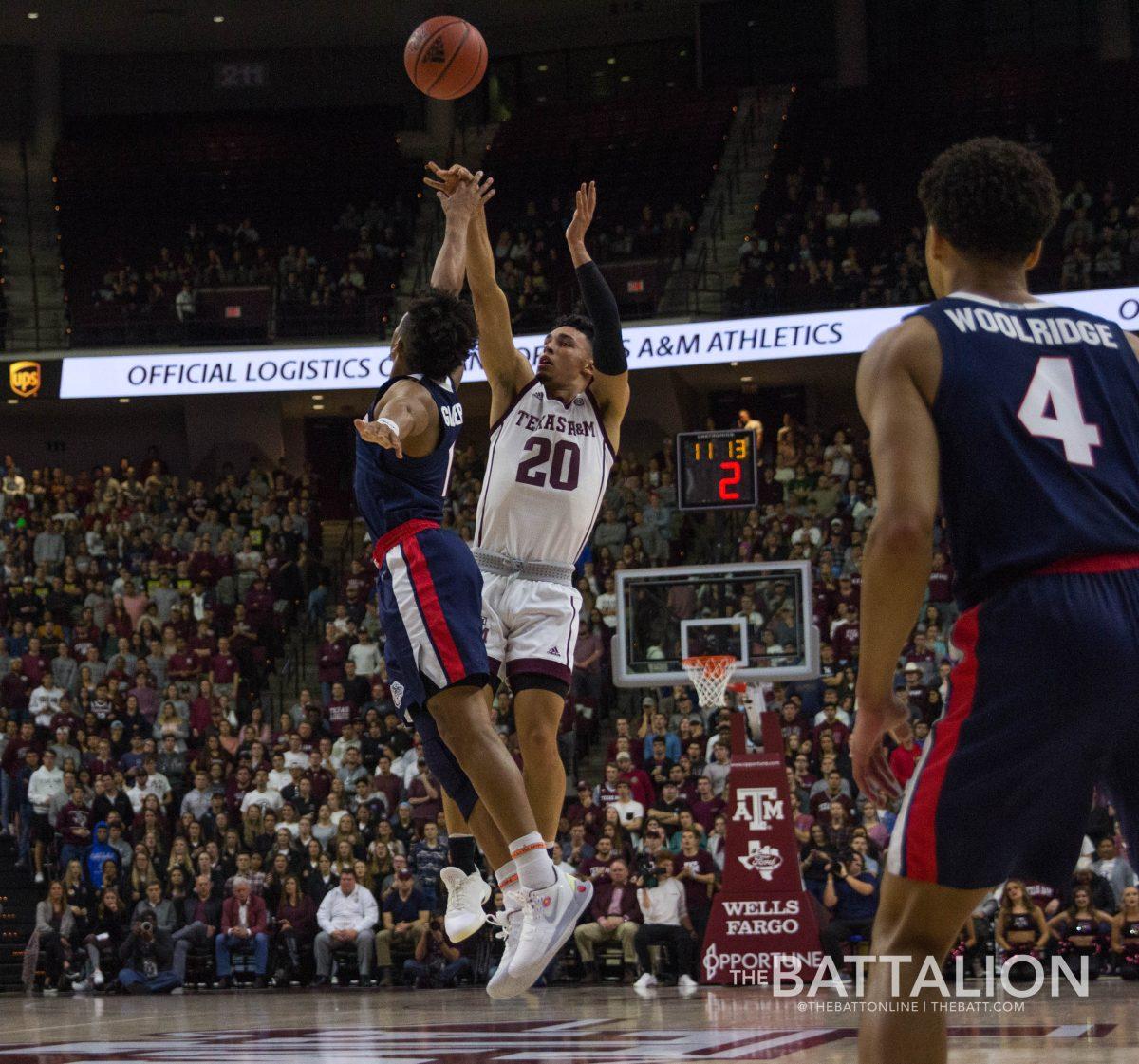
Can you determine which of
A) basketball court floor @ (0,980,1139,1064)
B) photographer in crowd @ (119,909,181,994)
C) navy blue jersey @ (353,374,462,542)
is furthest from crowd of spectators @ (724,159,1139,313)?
navy blue jersey @ (353,374,462,542)

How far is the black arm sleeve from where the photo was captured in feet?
20.6

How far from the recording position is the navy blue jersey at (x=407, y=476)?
5859 millimetres

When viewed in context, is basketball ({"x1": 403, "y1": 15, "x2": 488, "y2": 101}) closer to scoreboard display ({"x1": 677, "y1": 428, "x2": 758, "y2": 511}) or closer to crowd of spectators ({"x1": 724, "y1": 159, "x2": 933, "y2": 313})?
scoreboard display ({"x1": 677, "y1": 428, "x2": 758, "y2": 511})

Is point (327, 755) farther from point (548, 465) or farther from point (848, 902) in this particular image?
point (548, 465)

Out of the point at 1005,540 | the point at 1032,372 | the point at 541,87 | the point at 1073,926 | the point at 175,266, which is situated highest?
the point at 541,87

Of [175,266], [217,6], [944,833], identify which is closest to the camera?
[944,833]

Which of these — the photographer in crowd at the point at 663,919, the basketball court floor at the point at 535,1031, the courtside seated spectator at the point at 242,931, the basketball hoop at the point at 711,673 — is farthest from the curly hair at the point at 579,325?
the courtside seated spectator at the point at 242,931

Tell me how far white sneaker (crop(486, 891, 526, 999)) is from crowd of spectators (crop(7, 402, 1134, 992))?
22.7 ft

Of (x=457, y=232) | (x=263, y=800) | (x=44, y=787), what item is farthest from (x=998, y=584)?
(x=44, y=787)

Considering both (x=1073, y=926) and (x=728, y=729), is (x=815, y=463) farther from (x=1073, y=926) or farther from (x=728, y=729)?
(x=1073, y=926)

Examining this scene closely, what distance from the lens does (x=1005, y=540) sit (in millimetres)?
3160

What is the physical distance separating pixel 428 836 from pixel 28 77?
2209cm

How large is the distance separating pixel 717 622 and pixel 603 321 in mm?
7622

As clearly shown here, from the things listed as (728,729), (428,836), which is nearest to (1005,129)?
(728,729)
